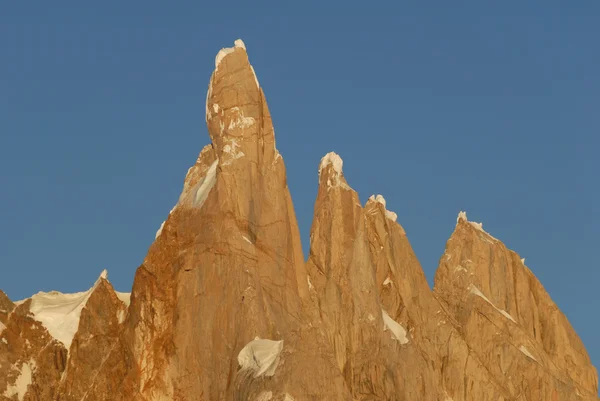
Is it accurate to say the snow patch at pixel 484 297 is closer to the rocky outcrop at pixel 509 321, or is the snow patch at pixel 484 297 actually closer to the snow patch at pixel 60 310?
the rocky outcrop at pixel 509 321

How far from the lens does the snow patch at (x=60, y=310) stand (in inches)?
4183

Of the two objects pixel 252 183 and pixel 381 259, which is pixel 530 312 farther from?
pixel 252 183

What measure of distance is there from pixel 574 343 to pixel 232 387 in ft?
125

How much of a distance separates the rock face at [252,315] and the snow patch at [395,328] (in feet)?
0.37

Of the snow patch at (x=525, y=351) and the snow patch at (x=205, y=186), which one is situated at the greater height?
the snow patch at (x=525, y=351)

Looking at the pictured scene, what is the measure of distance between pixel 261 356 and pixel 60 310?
16.7 metres

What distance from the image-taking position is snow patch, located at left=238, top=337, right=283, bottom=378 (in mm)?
93875

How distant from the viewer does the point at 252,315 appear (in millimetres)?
99125

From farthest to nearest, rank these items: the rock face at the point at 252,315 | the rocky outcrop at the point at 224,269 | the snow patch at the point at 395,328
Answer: the snow patch at the point at 395,328, the rocky outcrop at the point at 224,269, the rock face at the point at 252,315

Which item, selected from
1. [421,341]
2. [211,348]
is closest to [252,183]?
[211,348]

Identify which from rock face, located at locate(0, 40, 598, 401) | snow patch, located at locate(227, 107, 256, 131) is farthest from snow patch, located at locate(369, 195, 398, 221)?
snow patch, located at locate(227, 107, 256, 131)

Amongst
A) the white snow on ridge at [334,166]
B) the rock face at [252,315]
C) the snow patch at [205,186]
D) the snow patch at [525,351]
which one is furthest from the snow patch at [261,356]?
the snow patch at [525,351]

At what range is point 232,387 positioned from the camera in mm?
96562

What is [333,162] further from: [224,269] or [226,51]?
[224,269]
